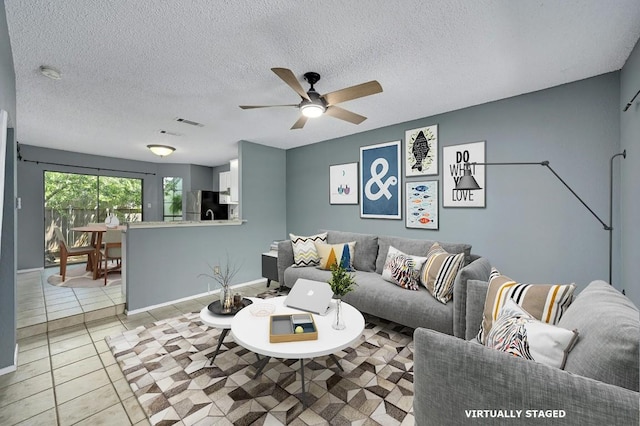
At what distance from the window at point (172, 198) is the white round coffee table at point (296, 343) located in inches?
229

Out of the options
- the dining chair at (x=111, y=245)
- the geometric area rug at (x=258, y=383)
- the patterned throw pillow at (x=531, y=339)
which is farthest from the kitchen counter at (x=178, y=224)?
the patterned throw pillow at (x=531, y=339)

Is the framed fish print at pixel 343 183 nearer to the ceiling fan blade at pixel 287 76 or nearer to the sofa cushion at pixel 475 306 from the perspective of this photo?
the ceiling fan blade at pixel 287 76

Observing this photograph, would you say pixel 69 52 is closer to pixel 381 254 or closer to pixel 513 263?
pixel 381 254

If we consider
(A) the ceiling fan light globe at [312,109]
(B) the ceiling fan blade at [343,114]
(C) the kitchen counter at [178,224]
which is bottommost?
(C) the kitchen counter at [178,224]

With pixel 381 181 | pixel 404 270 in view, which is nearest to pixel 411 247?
pixel 404 270

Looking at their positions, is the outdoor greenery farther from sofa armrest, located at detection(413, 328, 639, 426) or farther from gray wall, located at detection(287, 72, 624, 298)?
sofa armrest, located at detection(413, 328, 639, 426)

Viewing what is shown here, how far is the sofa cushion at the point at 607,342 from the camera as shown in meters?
0.78

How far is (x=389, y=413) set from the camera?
165 cm

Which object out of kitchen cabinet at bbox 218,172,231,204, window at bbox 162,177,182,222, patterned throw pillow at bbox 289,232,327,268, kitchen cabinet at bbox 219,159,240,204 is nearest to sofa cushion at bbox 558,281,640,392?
Result: patterned throw pillow at bbox 289,232,327,268

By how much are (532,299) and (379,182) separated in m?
2.82

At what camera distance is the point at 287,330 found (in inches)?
70.9

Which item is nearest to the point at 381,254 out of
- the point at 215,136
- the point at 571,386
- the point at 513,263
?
the point at 513,263

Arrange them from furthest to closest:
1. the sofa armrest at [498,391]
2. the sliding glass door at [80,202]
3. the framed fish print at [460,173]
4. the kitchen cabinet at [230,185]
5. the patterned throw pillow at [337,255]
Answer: the kitchen cabinet at [230,185]
the sliding glass door at [80,202]
the patterned throw pillow at [337,255]
the framed fish print at [460,173]
the sofa armrest at [498,391]

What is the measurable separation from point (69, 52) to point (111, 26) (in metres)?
0.62
